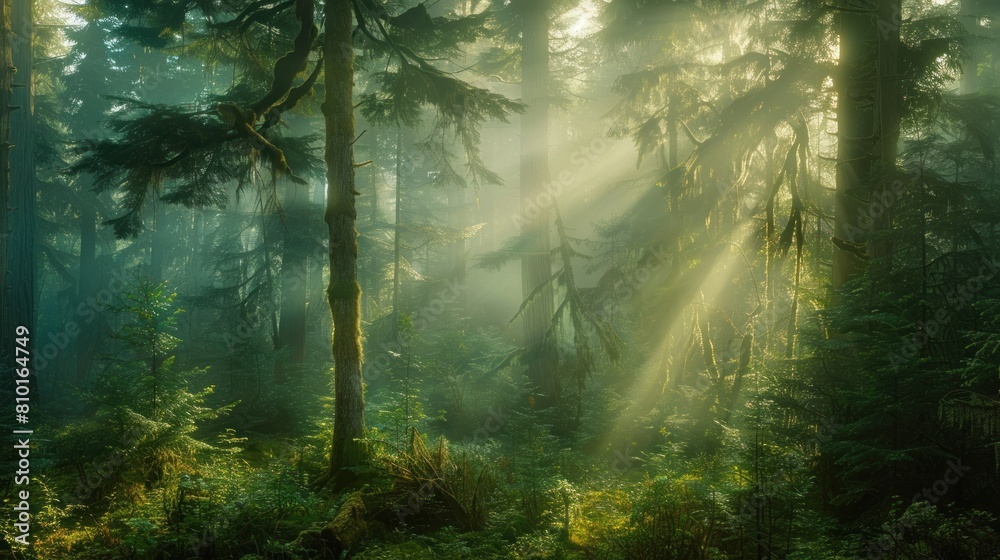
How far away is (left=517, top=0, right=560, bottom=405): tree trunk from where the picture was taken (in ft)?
47.3

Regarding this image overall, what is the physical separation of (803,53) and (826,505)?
7.94 m

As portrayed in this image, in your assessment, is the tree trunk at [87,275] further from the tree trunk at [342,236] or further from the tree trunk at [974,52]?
the tree trunk at [974,52]

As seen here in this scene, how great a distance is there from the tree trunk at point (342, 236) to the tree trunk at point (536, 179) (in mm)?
6856

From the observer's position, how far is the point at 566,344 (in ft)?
55.7

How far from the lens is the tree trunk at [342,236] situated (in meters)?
8.05

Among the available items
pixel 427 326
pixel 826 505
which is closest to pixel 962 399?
pixel 826 505

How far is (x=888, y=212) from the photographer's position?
22.9 ft

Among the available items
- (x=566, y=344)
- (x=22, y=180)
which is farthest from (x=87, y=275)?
(x=566, y=344)

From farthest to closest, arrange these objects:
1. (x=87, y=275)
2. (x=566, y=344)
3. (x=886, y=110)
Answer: (x=87, y=275) → (x=566, y=344) → (x=886, y=110)

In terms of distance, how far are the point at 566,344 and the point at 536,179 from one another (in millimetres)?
5580

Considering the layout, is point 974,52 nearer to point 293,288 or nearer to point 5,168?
point 293,288

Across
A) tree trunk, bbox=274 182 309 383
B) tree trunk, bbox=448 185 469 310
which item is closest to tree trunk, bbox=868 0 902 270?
tree trunk, bbox=448 185 469 310

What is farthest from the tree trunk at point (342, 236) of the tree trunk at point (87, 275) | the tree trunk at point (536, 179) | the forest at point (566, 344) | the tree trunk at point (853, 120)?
the tree trunk at point (87, 275)

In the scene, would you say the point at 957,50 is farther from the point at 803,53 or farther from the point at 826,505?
the point at 826,505
